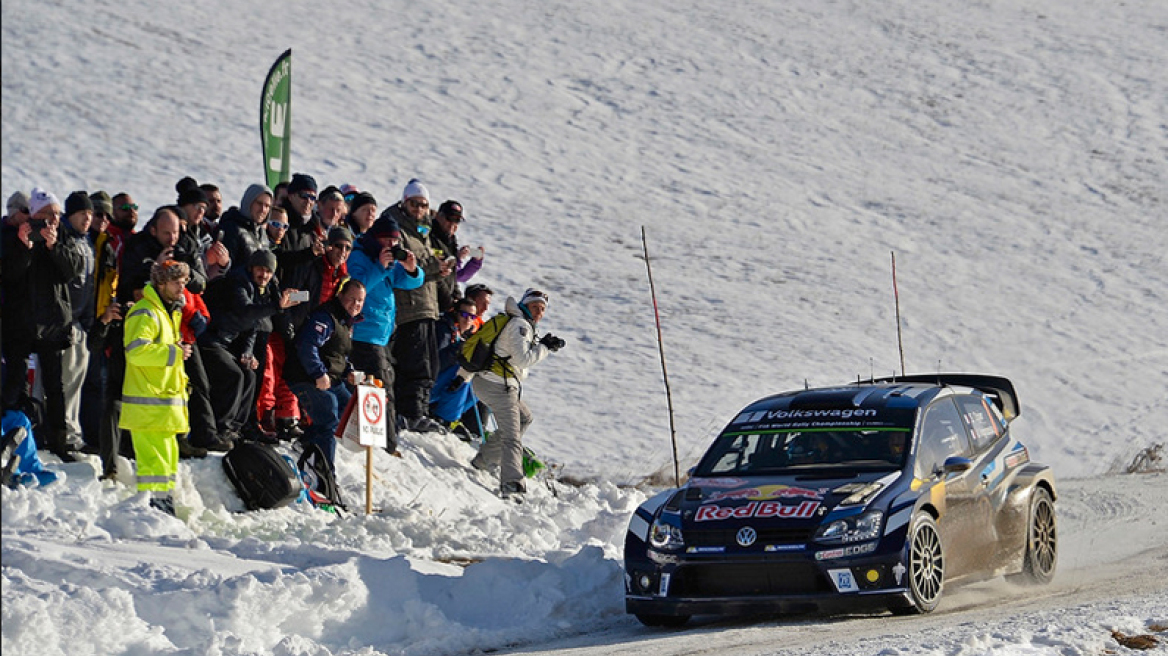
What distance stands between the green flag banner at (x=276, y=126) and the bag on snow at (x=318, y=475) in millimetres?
4894

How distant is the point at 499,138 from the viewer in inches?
1243

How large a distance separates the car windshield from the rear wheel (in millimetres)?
544

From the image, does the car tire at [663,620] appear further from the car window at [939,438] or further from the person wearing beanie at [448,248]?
the person wearing beanie at [448,248]

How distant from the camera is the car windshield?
30.7 ft

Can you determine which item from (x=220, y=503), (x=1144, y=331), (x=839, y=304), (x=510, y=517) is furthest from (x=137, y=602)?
(x=1144, y=331)

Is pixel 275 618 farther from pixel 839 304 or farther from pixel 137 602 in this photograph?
pixel 839 304

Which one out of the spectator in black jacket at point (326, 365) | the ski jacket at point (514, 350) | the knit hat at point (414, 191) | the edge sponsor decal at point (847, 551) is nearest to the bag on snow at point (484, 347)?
the ski jacket at point (514, 350)

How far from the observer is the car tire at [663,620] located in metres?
8.72

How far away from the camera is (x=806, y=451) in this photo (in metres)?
→ 9.62

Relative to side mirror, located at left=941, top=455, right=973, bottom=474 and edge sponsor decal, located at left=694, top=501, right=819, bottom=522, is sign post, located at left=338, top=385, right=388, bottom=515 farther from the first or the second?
side mirror, located at left=941, top=455, right=973, bottom=474

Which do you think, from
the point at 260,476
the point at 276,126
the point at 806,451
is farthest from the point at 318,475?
the point at 276,126

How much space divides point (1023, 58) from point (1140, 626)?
32.6 m

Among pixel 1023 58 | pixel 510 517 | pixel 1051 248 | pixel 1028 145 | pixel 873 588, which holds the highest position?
pixel 1023 58

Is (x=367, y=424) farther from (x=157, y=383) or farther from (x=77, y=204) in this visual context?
(x=77, y=204)
